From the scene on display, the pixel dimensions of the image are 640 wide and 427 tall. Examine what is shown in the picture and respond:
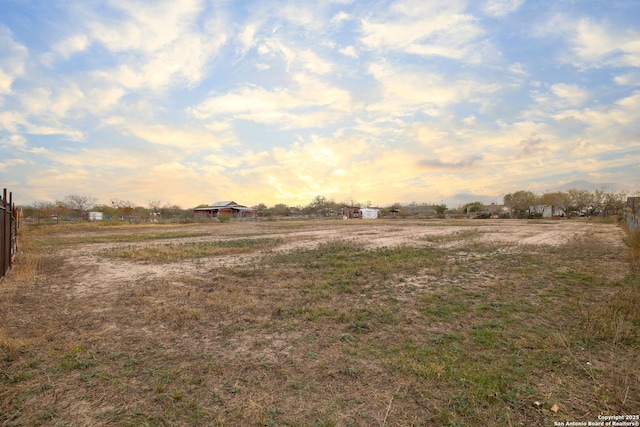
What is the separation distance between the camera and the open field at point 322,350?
133 inches

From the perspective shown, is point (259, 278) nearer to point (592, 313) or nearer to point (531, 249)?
point (592, 313)

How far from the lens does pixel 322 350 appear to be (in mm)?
4902

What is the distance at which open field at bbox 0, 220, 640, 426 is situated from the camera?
3.37 m

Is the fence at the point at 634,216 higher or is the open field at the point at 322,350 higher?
the fence at the point at 634,216

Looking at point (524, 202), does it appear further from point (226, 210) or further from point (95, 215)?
point (95, 215)

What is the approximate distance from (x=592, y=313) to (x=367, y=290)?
15.8 ft

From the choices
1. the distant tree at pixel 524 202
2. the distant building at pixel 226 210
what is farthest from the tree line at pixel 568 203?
the distant building at pixel 226 210

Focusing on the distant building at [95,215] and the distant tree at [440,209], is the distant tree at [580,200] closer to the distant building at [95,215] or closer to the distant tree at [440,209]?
the distant tree at [440,209]

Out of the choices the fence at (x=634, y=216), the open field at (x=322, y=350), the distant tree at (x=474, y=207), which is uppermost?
the distant tree at (x=474, y=207)

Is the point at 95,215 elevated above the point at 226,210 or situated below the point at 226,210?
below

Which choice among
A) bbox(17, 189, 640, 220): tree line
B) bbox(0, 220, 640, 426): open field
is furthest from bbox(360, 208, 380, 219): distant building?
bbox(0, 220, 640, 426): open field

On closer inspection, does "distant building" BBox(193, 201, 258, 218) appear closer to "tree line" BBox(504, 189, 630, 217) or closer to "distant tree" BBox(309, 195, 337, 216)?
"distant tree" BBox(309, 195, 337, 216)

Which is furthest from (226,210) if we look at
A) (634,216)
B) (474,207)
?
(634,216)

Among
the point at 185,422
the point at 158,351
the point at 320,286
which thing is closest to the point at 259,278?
the point at 320,286
